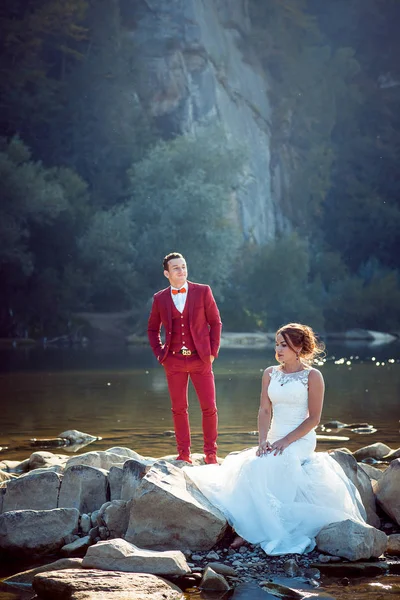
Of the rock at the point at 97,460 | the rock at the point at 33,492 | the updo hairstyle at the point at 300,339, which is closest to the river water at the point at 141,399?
the rock at the point at 33,492

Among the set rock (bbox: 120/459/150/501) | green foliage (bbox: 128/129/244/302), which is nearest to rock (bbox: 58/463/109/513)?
rock (bbox: 120/459/150/501)

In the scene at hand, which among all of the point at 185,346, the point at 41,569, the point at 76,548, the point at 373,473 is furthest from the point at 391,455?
the point at 41,569

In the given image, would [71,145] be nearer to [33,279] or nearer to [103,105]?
[103,105]

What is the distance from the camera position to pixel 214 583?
559 centimetres

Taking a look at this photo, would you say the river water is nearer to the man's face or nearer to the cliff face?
the man's face

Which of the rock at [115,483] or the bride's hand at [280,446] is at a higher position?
the bride's hand at [280,446]

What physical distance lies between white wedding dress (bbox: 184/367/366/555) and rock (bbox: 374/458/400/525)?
0.29 m

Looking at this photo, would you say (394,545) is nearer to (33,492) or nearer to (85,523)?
(85,523)

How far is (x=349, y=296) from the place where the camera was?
143 feet

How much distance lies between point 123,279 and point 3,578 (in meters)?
31.3

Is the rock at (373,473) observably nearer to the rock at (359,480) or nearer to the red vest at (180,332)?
the rock at (359,480)

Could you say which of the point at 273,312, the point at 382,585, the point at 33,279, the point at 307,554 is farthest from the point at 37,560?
the point at 273,312

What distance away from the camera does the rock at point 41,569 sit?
577 cm

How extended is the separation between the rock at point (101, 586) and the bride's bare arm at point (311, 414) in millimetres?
1445
